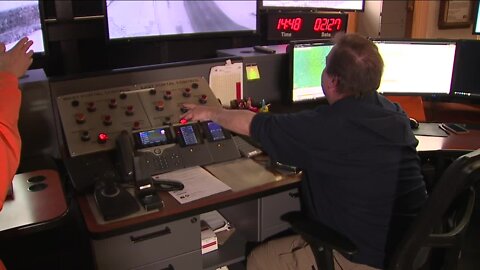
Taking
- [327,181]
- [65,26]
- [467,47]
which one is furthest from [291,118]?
[65,26]

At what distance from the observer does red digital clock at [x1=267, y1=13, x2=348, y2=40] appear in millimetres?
2855

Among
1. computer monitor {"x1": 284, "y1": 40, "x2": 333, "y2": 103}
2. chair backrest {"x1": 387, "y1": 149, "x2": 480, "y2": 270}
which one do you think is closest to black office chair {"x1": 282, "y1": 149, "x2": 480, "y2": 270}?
chair backrest {"x1": 387, "y1": 149, "x2": 480, "y2": 270}

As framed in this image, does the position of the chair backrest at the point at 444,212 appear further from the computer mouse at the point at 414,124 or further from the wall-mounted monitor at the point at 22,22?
the wall-mounted monitor at the point at 22,22

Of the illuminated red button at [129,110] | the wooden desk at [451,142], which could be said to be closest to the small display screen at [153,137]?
the illuminated red button at [129,110]

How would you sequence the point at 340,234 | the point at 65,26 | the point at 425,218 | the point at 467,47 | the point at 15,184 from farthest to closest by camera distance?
1. the point at 65,26
2. the point at 467,47
3. the point at 15,184
4. the point at 340,234
5. the point at 425,218

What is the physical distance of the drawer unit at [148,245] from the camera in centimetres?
147

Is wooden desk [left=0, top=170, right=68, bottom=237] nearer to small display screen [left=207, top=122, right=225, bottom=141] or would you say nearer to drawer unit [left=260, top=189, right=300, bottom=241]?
small display screen [left=207, top=122, right=225, bottom=141]

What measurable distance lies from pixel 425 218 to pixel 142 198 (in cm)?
84

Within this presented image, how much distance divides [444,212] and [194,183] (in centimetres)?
81

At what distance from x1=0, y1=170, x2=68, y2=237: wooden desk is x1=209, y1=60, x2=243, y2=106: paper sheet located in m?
0.80

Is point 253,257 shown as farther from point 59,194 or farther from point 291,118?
point 59,194

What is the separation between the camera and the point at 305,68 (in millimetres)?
2320

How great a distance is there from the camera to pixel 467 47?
2365 millimetres

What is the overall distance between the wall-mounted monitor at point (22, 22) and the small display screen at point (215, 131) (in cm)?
70
